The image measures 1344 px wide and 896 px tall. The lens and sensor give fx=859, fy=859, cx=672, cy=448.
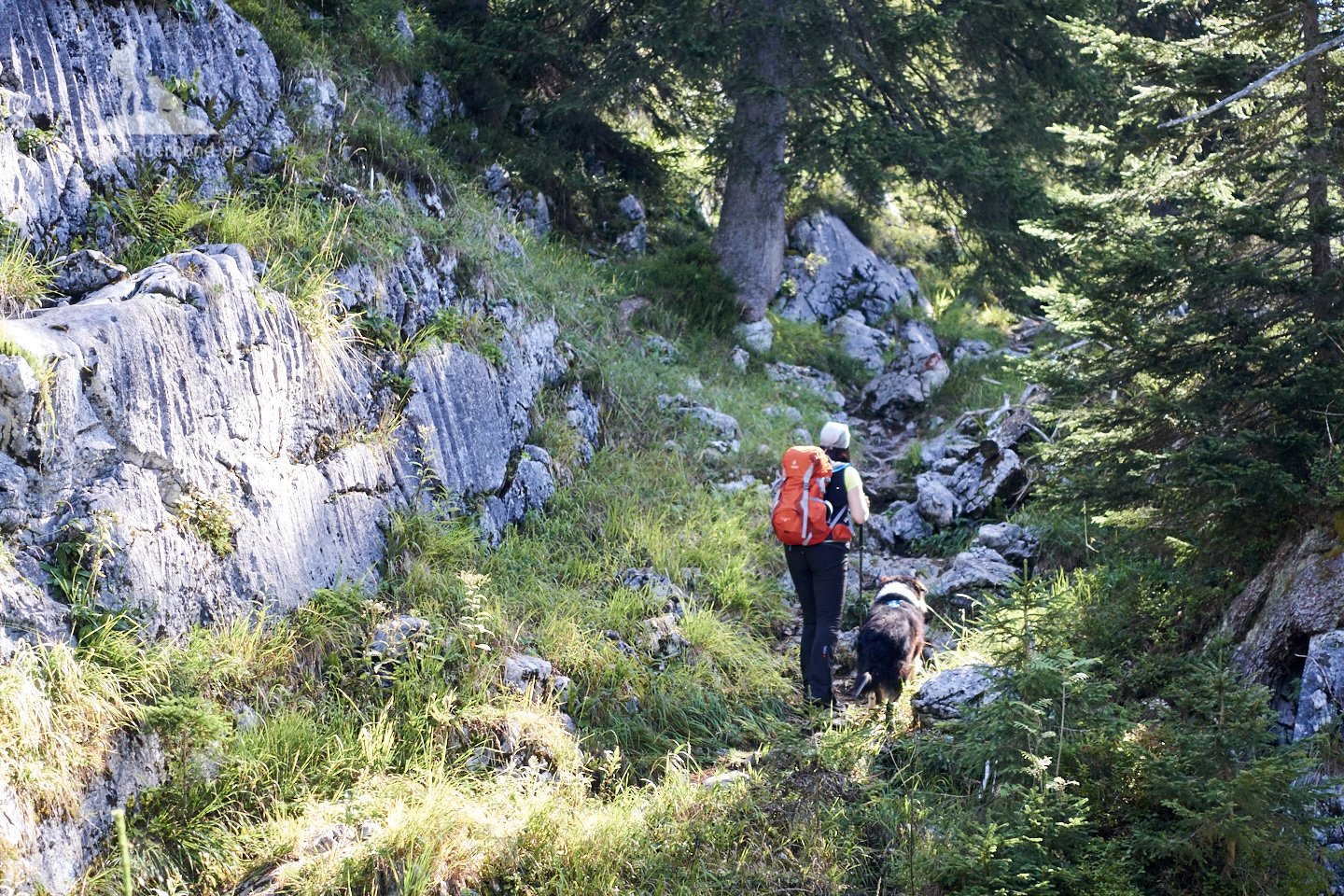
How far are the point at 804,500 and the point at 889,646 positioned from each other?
1053 millimetres

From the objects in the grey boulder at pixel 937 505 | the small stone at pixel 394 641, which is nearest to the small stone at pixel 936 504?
the grey boulder at pixel 937 505

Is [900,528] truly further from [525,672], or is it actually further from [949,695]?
[525,672]

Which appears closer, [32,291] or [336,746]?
[336,746]

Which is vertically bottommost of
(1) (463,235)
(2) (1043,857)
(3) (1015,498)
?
(2) (1043,857)

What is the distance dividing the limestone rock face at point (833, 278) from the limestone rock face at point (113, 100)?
7.50 meters

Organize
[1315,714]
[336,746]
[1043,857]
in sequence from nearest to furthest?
1. [1043,857]
2. [1315,714]
3. [336,746]

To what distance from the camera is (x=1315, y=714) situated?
3.82m

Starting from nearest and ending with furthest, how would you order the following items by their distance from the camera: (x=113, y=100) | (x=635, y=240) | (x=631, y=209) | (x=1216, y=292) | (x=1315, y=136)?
(x=1315, y=136) → (x=1216, y=292) → (x=113, y=100) → (x=635, y=240) → (x=631, y=209)

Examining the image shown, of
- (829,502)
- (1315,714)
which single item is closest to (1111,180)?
(829,502)

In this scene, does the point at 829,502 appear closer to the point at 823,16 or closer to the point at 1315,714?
the point at 1315,714

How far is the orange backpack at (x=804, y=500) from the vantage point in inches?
209

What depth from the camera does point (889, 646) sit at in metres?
5.34

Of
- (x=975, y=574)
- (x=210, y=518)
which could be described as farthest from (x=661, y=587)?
(x=210, y=518)

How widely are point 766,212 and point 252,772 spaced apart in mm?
9375
